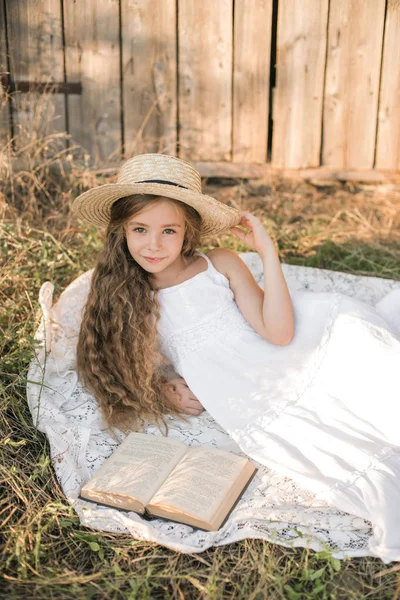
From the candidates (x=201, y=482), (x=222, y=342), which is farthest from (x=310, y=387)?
(x=201, y=482)

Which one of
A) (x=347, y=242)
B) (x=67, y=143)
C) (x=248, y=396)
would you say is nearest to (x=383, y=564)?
(x=248, y=396)

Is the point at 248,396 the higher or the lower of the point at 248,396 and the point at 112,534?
the higher

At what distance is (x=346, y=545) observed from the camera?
6.30 ft

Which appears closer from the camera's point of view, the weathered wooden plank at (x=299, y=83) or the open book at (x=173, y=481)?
the open book at (x=173, y=481)

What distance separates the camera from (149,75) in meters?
4.04

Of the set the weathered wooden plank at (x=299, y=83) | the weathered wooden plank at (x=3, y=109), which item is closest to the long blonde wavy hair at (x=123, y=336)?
the weathered wooden plank at (x=3, y=109)

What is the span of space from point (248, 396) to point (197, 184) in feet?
2.71

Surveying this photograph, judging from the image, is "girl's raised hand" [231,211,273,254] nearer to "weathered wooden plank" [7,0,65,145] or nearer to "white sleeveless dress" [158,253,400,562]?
"white sleeveless dress" [158,253,400,562]

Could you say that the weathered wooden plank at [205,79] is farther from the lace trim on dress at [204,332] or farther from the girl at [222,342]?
the lace trim on dress at [204,332]

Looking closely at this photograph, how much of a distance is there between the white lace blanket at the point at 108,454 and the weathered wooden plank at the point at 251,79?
1446mm

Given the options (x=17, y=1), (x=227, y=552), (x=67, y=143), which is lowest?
(x=227, y=552)

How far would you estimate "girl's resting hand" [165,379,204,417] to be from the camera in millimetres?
2557

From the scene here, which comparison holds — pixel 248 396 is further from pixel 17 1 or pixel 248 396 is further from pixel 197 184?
pixel 17 1

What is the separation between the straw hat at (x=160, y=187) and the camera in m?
2.31
